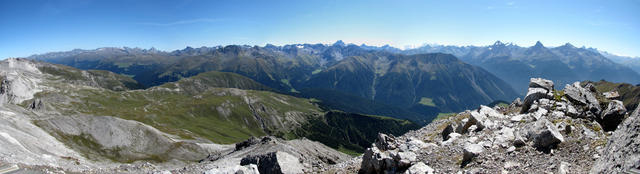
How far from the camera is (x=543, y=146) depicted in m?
17.5

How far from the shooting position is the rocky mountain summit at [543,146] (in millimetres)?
12883

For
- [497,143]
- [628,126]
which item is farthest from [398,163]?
[628,126]

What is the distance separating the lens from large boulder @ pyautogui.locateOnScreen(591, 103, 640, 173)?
11.0 metres

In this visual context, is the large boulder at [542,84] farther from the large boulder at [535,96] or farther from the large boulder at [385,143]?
the large boulder at [385,143]

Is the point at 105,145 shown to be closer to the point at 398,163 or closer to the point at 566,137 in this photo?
the point at 398,163

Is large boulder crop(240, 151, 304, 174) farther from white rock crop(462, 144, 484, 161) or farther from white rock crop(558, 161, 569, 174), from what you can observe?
white rock crop(558, 161, 569, 174)

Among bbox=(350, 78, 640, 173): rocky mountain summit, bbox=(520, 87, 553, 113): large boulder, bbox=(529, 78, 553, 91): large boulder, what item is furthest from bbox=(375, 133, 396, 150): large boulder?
bbox=(529, 78, 553, 91): large boulder

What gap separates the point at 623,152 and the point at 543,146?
20.2ft

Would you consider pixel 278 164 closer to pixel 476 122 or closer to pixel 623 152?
pixel 476 122

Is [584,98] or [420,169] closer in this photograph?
[420,169]

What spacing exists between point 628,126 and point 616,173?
3.01m

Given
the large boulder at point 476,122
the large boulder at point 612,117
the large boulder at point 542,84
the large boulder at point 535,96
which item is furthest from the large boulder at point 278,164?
the large boulder at point 542,84

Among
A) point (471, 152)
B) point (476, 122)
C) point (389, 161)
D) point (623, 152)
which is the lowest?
point (389, 161)

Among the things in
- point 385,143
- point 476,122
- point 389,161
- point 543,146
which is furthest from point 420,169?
point 476,122
